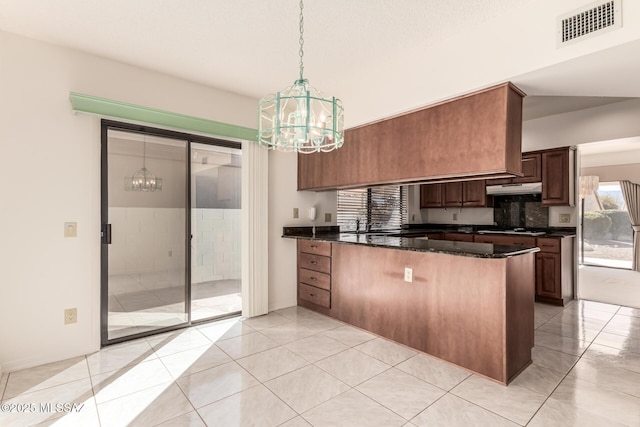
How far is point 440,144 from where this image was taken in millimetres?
2758

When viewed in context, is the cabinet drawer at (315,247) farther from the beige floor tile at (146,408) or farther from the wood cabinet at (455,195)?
the wood cabinet at (455,195)

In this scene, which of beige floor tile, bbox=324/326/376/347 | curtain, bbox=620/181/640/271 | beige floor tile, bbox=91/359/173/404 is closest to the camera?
beige floor tile, bbox=91/359/173/404

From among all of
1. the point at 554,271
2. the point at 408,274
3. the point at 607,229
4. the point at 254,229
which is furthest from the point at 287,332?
the point at 607,229

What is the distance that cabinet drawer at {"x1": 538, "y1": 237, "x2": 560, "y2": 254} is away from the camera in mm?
4064

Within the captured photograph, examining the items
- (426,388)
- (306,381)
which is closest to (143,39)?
(306,381)

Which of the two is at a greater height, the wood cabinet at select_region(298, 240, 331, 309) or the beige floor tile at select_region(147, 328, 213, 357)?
the wood cabinet at select_region(298, 240, 331, 309)

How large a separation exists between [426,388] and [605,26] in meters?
2.53

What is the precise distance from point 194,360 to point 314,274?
5.47ft

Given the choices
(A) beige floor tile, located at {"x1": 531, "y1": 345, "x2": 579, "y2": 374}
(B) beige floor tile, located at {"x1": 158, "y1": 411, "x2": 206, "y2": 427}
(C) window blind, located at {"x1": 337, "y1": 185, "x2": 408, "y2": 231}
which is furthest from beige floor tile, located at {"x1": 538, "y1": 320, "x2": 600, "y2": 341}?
(B) beige floor tile, located at {"x1": 158, "y1": 411, "x2": 206, "y2": 427}

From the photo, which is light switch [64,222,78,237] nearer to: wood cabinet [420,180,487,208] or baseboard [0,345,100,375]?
baseboard [0,345,100,375]

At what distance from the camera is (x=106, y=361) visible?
257cm

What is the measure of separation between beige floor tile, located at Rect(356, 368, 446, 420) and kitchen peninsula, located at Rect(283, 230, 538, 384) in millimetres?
448

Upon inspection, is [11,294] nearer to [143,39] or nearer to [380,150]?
[143,39]

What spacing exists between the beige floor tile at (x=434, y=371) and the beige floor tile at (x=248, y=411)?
1012 millimetres
